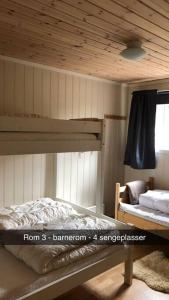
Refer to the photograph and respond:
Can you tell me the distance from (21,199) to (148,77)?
238 cm

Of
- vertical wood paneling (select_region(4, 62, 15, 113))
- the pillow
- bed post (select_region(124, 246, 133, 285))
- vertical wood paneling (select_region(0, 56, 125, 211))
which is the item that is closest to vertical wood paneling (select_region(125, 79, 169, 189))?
the pillow

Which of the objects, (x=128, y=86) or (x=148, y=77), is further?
(x=128, y=86)

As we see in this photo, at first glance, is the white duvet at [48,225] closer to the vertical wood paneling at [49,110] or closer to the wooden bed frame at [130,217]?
the vertical wood paneling at [49,110]

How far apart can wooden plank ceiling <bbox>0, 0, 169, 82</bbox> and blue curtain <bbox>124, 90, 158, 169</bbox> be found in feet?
2.69

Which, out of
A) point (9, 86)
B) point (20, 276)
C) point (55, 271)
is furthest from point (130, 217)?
point (9, 86)

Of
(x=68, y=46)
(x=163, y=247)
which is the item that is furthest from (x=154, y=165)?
(x=68, y=46)

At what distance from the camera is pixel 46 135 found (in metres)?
2.18

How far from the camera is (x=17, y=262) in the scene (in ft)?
6.29

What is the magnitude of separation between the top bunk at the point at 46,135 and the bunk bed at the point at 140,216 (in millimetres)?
1146

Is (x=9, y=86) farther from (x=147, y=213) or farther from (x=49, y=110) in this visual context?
(x=147, y=213)

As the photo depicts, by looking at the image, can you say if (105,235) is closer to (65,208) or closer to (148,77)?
(65,208)

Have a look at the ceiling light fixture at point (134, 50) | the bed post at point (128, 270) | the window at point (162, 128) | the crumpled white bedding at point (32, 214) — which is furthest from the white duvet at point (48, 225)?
the window at point (162, 128)

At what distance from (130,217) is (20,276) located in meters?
1.88

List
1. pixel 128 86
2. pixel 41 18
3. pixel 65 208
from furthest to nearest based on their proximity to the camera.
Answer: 1. pixel 128 86
2. pixel 65 208
3. pixel 41 18
